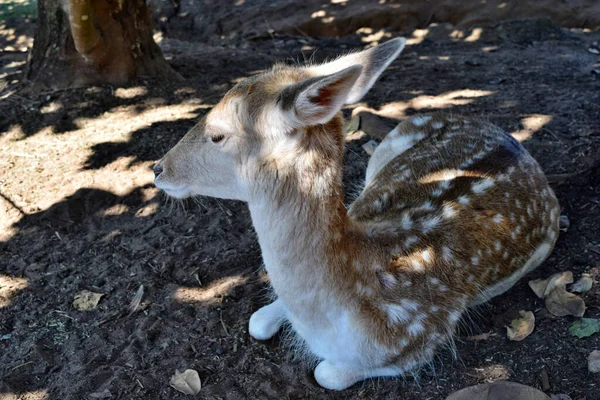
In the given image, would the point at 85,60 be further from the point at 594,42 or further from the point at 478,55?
the point at 594,42

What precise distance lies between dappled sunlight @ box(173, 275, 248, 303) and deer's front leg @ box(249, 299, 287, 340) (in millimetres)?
347

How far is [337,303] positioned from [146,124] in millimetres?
2969

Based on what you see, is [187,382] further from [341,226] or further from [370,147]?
[370,147]

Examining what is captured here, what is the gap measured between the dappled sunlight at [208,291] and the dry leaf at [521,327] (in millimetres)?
1501

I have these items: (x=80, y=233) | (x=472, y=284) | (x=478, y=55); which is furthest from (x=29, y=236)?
(x=478, y=55)

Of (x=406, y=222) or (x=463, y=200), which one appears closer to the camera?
(x=406, y=222)

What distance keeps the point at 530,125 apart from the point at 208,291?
296cm

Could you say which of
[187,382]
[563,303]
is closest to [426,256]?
[563,303]

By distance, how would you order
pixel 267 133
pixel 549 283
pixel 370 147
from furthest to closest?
pixel 370 147
pixel 549 283
pixel 267 133

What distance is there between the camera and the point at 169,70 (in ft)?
18.6

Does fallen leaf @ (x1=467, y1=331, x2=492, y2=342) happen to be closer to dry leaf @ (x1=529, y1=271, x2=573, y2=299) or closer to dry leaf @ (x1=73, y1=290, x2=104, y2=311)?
dry leaf @ (x1=529, y1=271, x2=573, y2=299)

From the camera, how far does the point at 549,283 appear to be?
3.16 metres

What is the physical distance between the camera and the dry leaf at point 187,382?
9.16 ft

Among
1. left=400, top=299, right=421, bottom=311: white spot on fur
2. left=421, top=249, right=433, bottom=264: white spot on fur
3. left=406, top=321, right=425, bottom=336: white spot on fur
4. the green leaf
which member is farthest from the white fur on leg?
the green leaf
